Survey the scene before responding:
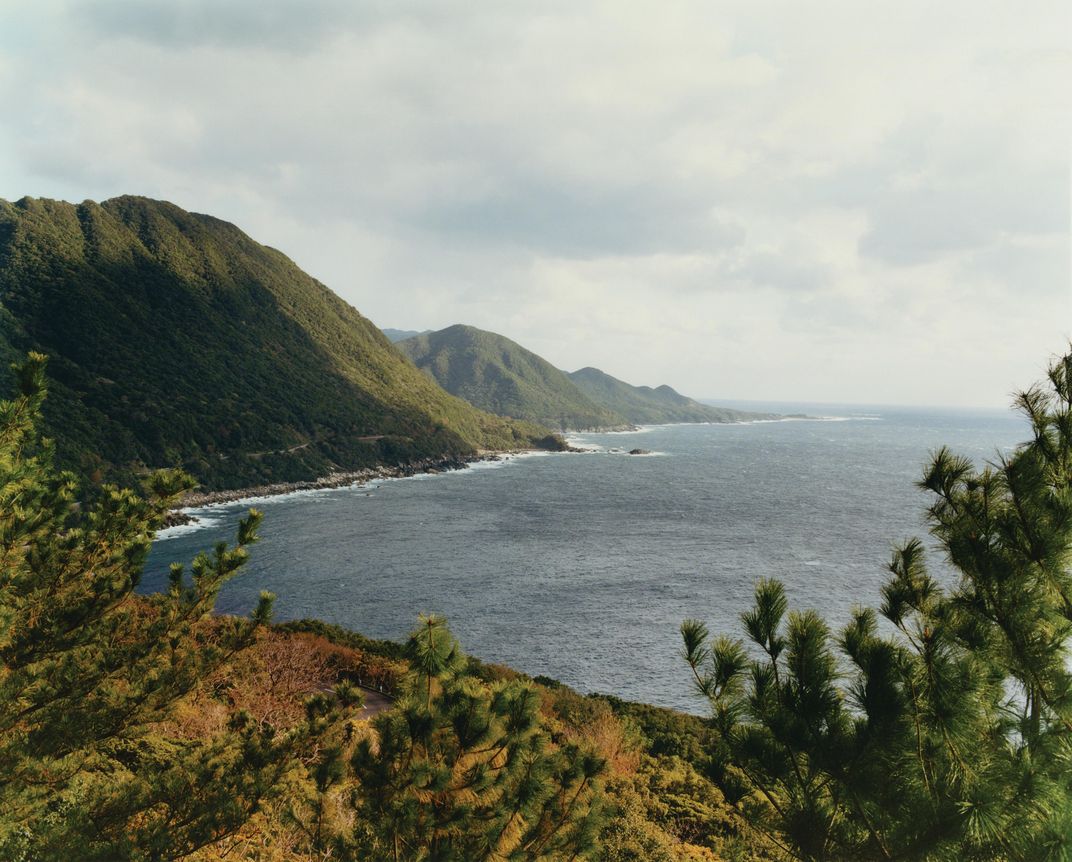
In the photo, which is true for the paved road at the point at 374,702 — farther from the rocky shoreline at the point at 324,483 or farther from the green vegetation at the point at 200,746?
the rocky shoreline at the point at 324,483

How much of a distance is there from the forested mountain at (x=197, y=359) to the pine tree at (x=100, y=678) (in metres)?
72.8

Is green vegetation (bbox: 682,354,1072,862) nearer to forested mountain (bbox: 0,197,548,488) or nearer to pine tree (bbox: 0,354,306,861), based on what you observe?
pine tree (bbox: 0,354,306,861)

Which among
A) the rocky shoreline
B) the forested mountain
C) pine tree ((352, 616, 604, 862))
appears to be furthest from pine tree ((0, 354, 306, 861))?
the forested mountain

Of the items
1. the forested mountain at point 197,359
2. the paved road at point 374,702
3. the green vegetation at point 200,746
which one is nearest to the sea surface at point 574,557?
the paved road at point 374,702

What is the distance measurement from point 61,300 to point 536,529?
341 ft

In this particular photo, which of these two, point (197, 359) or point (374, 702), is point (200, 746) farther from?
point (197, 359)

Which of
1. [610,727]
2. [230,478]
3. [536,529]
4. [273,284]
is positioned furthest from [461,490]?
[273,284]

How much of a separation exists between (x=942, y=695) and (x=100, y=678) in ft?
36.5

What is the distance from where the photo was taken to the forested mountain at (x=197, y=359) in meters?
81.1

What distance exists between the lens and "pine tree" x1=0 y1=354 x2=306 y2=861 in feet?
22.9

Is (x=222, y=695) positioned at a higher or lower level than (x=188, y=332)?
lower

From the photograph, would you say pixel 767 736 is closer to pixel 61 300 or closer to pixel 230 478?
pixel 230 478

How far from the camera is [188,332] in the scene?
Answer: 116m

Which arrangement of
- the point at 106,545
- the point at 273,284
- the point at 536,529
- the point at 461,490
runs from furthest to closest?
the point at 273,284
the point at 461,490
the point at 536,529
the point at 106,545
